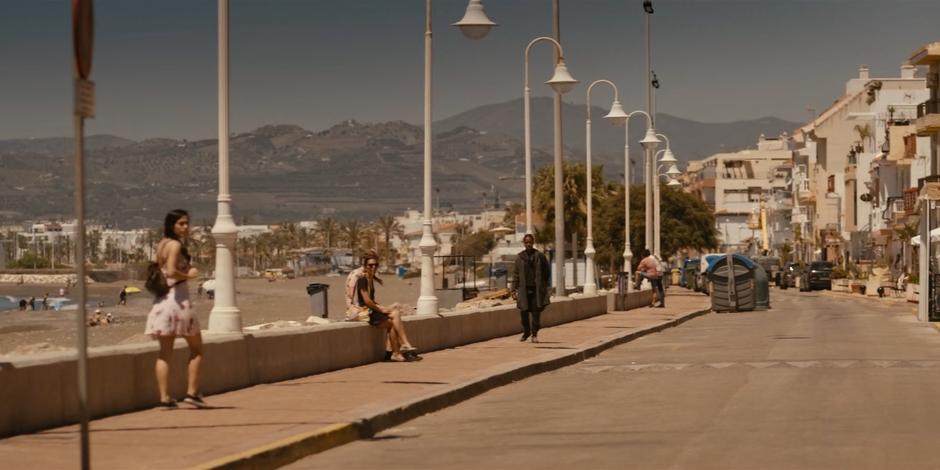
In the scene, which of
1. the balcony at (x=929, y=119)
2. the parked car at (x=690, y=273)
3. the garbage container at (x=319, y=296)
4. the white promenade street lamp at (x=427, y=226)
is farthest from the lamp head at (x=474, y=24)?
the parked car at (x=690, y=273)

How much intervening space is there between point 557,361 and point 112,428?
11.4 m

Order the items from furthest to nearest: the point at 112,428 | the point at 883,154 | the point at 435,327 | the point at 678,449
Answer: the point at 883,154 → the point at 435,327 → the point at 112,428 → the point at 678,449

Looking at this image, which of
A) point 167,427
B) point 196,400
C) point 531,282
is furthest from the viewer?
point 531,282

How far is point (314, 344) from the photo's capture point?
20719 millimetres

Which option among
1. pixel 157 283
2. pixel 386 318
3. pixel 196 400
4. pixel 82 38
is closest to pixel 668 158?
pixel 386 318

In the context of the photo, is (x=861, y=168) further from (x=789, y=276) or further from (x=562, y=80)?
(x=562, y=80)

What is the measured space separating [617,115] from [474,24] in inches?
921

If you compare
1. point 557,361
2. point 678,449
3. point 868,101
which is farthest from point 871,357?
point 868,101

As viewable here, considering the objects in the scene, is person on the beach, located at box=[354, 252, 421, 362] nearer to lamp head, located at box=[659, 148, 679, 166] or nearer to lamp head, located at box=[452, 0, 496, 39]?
lamp head, located at box=[452, 0, 496, 39]

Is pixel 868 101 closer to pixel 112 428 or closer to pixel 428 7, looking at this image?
pixel 428 7

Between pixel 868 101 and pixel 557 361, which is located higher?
pixel 868 101

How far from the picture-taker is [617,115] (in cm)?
5550

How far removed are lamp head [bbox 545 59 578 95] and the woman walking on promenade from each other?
24792 millimetres

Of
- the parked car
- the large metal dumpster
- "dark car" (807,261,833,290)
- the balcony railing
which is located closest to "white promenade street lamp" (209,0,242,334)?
the large metal dumpster
